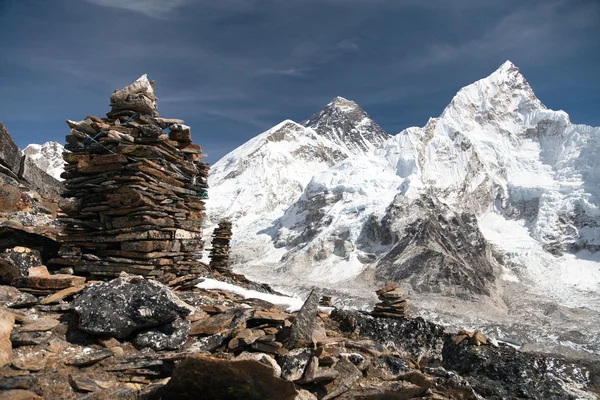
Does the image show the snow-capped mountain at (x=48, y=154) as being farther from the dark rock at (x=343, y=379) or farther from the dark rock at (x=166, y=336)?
the dark rock at (x=343, y=379)

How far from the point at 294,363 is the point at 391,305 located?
558cm

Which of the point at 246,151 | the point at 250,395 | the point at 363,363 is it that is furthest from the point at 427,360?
the point at 246,151

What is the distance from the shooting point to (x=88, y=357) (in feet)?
16.8

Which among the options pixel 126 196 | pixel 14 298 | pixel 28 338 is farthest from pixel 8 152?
pixel 28 338

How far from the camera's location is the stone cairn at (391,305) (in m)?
10.00

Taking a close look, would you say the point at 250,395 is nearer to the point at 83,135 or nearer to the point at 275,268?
the point at 83,135

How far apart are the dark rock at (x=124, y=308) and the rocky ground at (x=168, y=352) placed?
1cm

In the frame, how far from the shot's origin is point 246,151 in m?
147

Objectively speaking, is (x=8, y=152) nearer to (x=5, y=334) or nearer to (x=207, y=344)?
(x=5, y=334)

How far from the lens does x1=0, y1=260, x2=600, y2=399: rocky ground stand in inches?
176

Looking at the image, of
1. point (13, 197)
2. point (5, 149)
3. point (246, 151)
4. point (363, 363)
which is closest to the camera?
point (363, 363)

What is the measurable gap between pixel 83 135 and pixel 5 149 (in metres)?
4.32

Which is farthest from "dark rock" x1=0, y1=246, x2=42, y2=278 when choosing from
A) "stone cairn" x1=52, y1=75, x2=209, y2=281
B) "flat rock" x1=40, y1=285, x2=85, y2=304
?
"flat rock" x1=40, y1=285, x2=85, y2=304

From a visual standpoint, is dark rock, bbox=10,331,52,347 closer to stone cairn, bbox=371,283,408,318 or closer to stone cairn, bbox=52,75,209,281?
stone cairn, bbox=52,75,209,281
